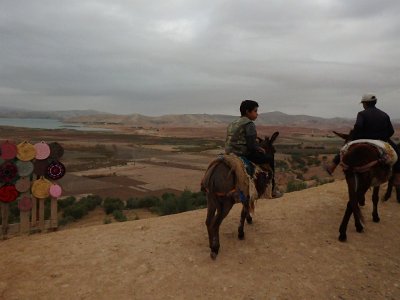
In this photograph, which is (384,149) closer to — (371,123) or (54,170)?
(371,123)

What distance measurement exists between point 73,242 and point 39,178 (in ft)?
7.17

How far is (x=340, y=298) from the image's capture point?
206 inches

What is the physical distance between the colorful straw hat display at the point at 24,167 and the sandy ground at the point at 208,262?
59.6 inches

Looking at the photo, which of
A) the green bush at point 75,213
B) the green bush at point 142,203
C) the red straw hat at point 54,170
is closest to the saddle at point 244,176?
the red straw hat at point 54,170

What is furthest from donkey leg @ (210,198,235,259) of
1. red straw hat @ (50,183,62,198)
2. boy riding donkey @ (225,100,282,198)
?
red straw hat @ (50,183,62,198)

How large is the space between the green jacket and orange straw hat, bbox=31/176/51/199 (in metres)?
4.80

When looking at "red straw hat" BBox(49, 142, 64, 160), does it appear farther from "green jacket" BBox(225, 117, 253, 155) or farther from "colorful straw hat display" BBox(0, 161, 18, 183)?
"green jacket" BBox(225, 117, 253, 155)

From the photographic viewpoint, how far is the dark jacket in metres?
7.08

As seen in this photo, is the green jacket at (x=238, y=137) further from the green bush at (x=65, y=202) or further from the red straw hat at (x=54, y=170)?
the green bush at (x=65, y=202)

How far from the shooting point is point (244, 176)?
20.8ft

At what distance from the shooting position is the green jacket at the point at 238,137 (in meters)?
6.61

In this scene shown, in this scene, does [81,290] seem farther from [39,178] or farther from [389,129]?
[389,129]

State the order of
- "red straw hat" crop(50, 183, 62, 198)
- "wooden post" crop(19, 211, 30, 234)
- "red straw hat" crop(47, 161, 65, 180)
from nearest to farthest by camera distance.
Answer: "wooden post" crop(19, 211, 30, 234) → "red straw hat" crop(50, 183, 62, 198) → "red straw hat" crop(47, 161, 65, 180)

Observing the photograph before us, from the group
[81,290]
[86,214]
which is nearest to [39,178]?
[81,290]
